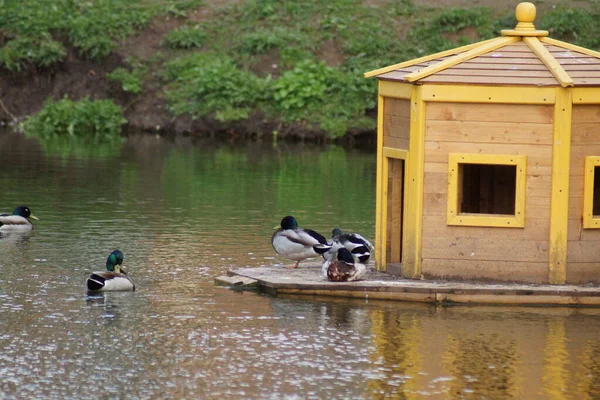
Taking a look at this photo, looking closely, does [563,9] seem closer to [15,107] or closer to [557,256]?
[15,107]

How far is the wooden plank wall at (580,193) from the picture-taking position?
15.9 m

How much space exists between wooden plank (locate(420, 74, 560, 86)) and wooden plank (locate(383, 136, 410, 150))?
2.91 feet

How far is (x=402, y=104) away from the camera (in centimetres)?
1656

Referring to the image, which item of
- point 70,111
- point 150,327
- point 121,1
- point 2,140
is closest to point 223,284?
point 150,327

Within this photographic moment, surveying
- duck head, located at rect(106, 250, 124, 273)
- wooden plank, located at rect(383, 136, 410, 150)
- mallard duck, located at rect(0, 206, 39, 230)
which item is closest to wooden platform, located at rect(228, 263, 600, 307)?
wooden plank, located at rect(383, 136, 410, 150)

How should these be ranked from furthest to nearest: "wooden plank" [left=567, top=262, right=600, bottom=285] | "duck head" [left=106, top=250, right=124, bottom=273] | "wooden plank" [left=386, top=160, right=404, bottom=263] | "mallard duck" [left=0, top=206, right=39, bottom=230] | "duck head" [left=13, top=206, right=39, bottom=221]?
"duck head" [left=13, top=206, right=39, bottom=221] < "mallard duck" [left=0, top=206, right=39, bottom=230] < "wooden plank" [left=386, top=160, right=404, bottom=263] < "duck head" [left=106, top=250, right=124, bottom=273] < "wooden plank" [left=567, top=262, right=600, bottom=285]

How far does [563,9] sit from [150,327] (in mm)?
27039

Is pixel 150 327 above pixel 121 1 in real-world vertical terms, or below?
below

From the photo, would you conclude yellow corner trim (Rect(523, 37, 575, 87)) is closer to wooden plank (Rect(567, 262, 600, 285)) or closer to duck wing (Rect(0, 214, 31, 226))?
wooden plank (Rect(567, 262, 600, 285))

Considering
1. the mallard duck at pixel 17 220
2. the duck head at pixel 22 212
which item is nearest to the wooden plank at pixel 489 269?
the mallard duck at pixel 17 220

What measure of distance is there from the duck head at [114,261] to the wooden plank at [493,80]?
13.6ft

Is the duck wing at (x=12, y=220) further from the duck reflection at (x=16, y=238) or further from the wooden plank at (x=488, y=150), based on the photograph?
the wooden plank at (x=488, y=150)

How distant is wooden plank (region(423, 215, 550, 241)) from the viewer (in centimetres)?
1590

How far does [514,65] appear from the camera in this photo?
53.2ft
